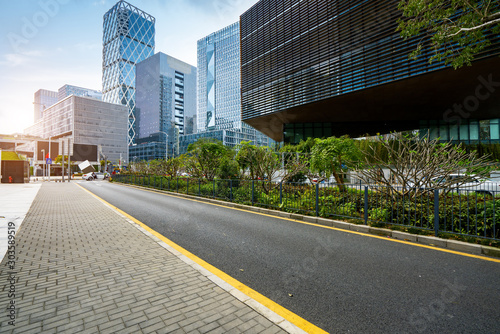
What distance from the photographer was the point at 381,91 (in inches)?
699

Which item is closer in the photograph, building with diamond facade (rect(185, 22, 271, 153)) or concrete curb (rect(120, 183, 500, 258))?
concrete curb (rect(120, 183, 500, 258))

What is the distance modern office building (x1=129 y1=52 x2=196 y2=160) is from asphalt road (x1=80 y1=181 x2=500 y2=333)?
428 ft

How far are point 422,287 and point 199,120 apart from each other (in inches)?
6020

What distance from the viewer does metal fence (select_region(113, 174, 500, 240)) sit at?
16.9 ft

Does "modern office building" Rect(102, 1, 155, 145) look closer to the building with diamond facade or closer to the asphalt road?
the building with diamond facade

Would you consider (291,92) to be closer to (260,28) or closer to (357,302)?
(260,28)

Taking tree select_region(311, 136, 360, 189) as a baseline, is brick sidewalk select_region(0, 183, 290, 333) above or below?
below

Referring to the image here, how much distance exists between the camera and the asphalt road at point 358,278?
8.27ft

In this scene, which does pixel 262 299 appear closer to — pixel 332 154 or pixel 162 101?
pixel 332 154

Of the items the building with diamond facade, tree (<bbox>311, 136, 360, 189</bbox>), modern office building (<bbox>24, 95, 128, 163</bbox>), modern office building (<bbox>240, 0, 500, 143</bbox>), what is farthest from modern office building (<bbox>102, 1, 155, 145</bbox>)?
tree (<bbox>311, 136, 360, 189</bbox>)

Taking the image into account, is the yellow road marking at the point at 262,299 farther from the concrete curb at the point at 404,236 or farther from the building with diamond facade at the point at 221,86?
the building with diamond facade at the point at 221,86

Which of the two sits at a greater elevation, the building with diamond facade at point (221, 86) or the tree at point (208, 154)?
the building with diamond facade at point (221, 86)

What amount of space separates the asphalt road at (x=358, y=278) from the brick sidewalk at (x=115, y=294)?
2.02 ft

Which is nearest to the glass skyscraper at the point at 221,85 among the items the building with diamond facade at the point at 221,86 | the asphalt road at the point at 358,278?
the building with diamond facade at the point at 221,86
